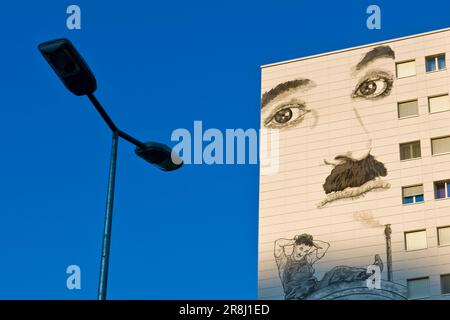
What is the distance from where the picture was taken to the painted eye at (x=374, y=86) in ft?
223

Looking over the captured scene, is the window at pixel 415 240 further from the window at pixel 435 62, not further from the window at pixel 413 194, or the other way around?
the window at pixel 435 62

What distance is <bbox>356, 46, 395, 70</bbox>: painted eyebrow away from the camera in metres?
68.9

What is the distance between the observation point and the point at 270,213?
68.2 metres

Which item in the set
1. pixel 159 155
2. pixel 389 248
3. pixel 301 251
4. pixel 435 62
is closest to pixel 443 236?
pixel 389 248

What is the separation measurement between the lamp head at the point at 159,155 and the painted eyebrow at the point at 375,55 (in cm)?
4964

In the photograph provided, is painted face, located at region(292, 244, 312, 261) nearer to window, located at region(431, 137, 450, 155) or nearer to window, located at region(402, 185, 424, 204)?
window, located at region(402, 185, 424, 204)

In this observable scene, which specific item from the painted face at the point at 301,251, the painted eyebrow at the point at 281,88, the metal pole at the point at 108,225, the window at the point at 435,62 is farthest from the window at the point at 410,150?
the metal pole at the point at 108,225

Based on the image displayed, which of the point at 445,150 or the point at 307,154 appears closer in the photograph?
the point at 445,150

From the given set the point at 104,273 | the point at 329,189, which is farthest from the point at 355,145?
the point at 104,273

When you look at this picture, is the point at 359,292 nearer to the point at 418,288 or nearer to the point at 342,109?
the point at 418,288

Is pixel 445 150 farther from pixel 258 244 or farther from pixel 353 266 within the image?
pixel 258 244

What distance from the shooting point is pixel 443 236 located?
61.8 meters

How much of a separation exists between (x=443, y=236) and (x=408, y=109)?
9616mm
